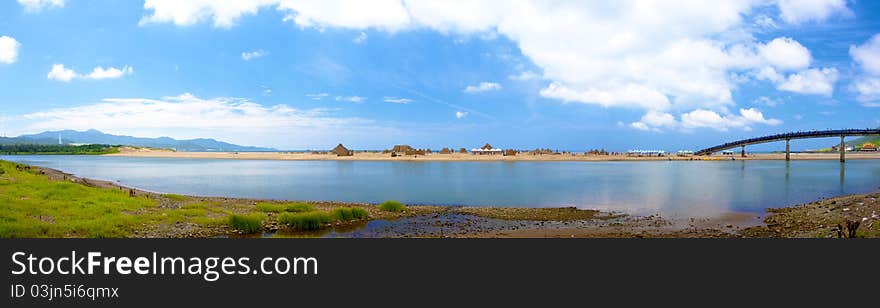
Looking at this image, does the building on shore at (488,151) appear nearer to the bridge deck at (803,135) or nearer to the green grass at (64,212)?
the bridge deck at (803,135)

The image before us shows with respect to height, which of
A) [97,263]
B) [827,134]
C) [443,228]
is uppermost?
[827,134]

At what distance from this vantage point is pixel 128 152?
15638cm

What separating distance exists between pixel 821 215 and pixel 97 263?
2741cm

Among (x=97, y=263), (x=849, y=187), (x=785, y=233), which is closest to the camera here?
(x=97, y=263)

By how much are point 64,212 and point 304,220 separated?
9.03 metres

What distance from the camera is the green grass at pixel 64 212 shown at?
15336 mm

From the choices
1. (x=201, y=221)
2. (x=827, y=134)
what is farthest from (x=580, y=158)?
(x=201, y=221)

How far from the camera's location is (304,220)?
1994 cm

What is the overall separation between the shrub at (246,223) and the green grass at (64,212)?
3407 mm

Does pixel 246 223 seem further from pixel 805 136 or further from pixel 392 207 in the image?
pixel 805 136

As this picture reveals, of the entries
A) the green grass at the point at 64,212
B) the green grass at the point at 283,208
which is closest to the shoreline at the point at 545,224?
the green grass at the point at 283,208

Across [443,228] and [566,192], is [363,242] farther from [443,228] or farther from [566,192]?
[566,192]

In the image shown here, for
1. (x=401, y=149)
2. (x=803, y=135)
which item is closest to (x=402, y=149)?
(x=401, y=149)

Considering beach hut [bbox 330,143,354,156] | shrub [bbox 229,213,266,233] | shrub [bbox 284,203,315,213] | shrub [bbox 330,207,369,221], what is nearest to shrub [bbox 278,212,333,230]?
shrub [bbox 330,207,369,221]
